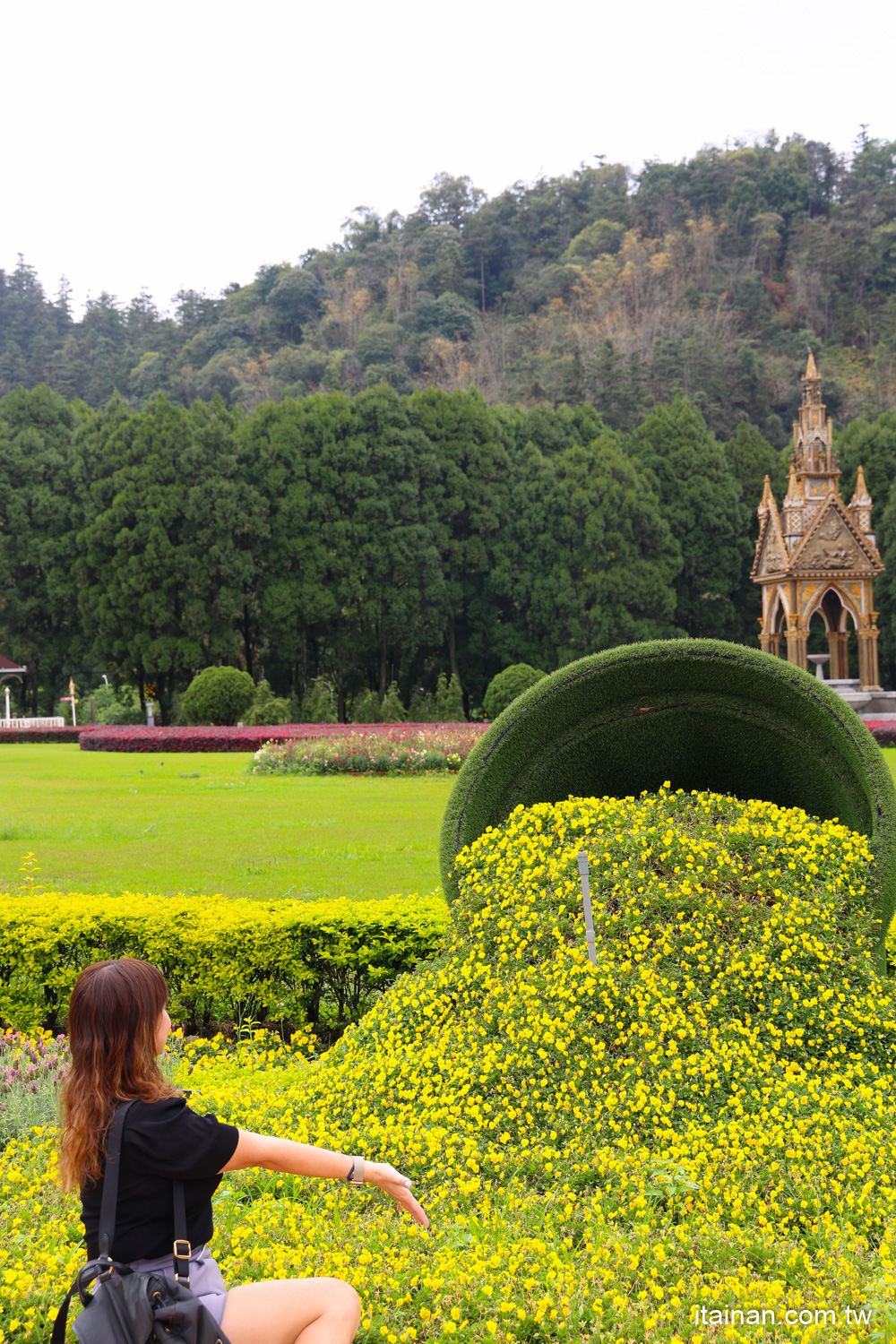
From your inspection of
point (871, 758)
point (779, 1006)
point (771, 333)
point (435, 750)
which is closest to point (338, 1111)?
point (779, 1006)

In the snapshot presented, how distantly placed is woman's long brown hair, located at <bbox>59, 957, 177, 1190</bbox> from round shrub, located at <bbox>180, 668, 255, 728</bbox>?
24.1 m

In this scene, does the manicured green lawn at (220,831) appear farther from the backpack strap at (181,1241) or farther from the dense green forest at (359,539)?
the dense green forest at (359,539)

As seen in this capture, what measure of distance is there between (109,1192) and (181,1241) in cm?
16

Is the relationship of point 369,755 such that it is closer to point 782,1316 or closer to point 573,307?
point 782,1316

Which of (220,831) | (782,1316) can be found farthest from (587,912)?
(220,831)

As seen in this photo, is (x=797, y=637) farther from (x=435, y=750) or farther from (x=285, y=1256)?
(x=285, y=1256)

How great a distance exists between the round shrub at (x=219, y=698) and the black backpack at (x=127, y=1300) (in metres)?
24.2

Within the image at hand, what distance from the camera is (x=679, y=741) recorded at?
220 inches

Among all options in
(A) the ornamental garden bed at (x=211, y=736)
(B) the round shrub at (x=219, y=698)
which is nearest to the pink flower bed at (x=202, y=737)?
(A) the ornamental garden bed at (x=211, y=736)

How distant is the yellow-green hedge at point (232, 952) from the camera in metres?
5.14

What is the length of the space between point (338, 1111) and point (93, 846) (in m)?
6.73

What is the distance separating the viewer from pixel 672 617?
116 ft

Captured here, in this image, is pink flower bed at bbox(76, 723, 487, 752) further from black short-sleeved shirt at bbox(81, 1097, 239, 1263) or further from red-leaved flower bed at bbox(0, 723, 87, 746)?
black short-sleeved shirt at bbox(81, 1097, 239, 1263)

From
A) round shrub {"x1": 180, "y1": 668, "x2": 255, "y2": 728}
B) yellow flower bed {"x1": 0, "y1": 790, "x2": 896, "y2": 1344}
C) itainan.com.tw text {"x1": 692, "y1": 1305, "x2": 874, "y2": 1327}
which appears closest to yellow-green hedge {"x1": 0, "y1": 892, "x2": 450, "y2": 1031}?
yellow flower bed {"x1": 0, "y1": 790, "x2": 896, "y2": 1344}
